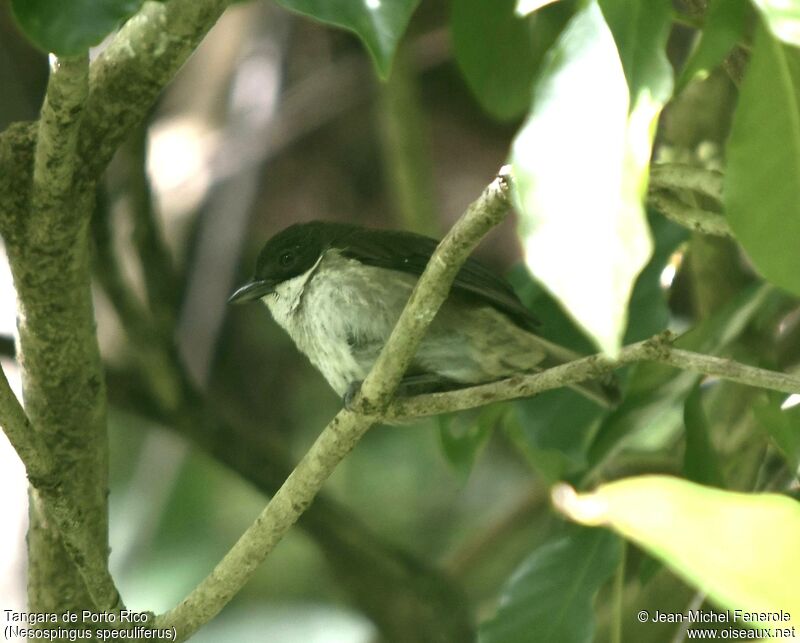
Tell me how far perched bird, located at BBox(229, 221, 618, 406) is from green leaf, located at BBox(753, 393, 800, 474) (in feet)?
1.91

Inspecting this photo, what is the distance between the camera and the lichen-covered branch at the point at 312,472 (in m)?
1.99

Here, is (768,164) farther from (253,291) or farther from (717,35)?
(253,291)

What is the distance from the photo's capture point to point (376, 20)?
1.80 m

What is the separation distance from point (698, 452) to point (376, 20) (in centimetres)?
125

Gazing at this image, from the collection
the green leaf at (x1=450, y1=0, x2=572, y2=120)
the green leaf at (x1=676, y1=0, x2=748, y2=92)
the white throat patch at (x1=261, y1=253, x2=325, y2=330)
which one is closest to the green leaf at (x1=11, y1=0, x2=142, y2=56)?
the green leaf at (x1=676, y1=0, x2=748, y2=92)

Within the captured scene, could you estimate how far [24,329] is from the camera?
236cm

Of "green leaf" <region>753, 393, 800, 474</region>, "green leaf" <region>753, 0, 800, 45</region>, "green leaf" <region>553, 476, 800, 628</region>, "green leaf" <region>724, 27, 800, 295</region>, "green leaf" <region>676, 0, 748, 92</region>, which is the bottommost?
"green leaf" <region>753, 393, 800, 474</region>

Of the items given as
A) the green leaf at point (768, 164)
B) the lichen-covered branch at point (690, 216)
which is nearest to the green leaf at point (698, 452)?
the lichen-covered branch at point (690, 216)

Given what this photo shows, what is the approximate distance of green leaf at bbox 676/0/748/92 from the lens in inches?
65.8

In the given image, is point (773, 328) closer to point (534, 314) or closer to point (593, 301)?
point (534, 314)

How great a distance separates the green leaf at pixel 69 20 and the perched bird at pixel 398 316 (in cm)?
128

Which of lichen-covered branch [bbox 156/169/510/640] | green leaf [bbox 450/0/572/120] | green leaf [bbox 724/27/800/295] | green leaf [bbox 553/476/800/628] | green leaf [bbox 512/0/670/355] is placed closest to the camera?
green leaf [bbox 553/476/800/628]

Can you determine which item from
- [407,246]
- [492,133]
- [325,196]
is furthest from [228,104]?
[407,246]

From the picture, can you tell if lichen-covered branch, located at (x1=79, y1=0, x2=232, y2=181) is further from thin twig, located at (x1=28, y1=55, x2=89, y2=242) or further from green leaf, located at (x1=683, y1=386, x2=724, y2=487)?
green leaf, located at (x1=683, y1=386, x2=724, y2=487)
